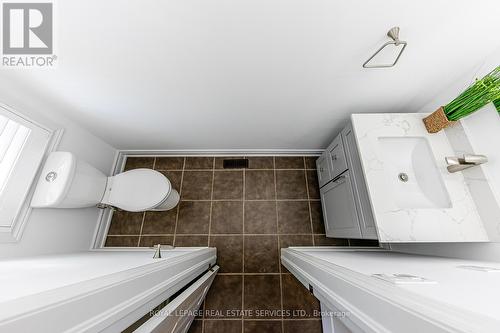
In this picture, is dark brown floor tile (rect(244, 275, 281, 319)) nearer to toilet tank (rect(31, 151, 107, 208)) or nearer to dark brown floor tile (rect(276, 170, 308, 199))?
dark brown floor tile (rect(276, 170, 308, 199))

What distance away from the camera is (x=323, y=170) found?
182cm

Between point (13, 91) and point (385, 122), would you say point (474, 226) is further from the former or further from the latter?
point (13, 91)

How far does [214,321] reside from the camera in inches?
60.7

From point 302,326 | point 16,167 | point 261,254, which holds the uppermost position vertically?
point 16,167

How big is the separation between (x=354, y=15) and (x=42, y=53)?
147 cm

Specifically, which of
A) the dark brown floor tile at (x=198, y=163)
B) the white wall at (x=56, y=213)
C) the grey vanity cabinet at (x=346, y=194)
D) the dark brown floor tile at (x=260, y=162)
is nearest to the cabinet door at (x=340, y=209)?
the grey vanity cabinet at (x=346, y=194)

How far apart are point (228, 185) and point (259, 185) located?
1.08 ft

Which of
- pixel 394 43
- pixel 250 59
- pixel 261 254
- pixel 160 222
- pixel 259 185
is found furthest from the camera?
pixel 259 185

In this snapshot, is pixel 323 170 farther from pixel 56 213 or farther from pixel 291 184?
pixel 56 213

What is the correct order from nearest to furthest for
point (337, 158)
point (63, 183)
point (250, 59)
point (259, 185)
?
point (250, 59)
point (63, 183)
point (337, 158)
point (259, 185)

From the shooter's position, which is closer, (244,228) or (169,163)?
(244,228)

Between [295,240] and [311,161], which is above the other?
[311,161]

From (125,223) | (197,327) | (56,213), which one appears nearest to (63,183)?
(56,213)

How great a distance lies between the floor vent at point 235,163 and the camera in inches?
81.0
